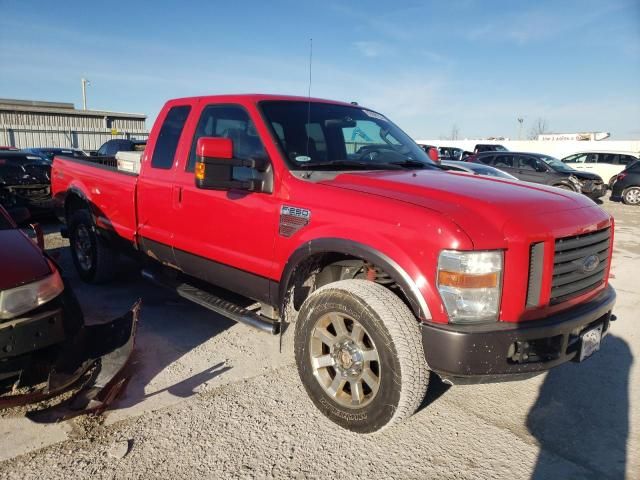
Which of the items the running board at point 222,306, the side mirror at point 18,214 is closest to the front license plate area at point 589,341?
the running board at point 222,306

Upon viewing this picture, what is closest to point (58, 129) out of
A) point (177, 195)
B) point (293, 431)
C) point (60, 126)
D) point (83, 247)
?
point (60, 126)

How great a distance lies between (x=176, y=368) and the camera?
11.9 ft

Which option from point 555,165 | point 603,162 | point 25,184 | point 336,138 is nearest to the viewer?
point 336,138

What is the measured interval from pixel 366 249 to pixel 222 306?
1.46 metres

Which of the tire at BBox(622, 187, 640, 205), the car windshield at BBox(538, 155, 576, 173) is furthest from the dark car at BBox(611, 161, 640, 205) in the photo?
the car windshield at BBox(538, 155, 576, 173)

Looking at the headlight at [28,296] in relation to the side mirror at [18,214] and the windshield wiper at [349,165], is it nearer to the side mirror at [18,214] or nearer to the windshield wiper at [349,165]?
the side mirror at [18,214]

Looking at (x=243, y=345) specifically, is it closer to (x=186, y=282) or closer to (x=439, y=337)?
(x=186, y=282)

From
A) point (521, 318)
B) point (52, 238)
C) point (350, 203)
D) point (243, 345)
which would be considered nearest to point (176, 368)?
point (243, 345)

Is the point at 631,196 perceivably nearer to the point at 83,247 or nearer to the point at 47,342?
the point at 83,247

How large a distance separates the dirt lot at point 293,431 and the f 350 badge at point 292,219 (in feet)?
3.63

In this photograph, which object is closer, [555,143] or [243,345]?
[243,345]

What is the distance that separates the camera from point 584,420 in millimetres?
3090

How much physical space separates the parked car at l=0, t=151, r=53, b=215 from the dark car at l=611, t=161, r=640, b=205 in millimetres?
17602

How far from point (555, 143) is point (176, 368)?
40.4 meters
